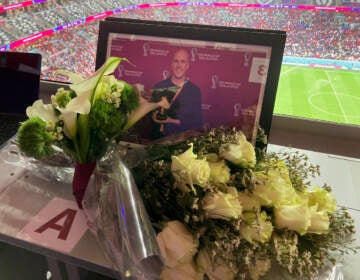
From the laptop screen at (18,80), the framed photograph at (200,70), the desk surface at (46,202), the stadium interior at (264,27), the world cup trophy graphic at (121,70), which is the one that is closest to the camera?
the desk surface at (46,202)

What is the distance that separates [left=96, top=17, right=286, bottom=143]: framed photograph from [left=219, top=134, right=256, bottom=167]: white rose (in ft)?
A: 0.51

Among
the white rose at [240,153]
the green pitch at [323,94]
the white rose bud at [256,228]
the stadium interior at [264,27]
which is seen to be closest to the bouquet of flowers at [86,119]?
the white rose at [240,153]

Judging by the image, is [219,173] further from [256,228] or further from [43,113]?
[43,113]

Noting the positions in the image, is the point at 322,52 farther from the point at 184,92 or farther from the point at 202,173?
the point at 202,173

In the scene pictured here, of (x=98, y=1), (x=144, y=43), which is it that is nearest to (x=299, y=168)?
(x=144, y=43)

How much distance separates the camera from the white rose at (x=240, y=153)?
2.28 feet

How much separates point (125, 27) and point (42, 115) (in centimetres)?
36

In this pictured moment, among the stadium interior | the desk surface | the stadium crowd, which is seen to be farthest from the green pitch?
the desk surface

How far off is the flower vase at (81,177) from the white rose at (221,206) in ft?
1.00

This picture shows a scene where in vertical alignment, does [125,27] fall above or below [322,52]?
below

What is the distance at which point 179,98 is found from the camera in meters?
0.87

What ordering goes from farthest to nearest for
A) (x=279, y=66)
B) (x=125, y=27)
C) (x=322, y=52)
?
(x=322, y=52)
(x=125, y=27)
(x=279, y=66)

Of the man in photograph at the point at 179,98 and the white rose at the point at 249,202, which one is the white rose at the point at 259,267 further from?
the man in photograph at the point at 179,98

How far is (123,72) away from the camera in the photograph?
945mm
